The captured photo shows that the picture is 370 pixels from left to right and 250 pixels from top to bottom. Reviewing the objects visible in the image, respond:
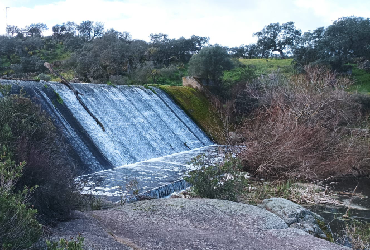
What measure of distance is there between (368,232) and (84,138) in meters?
9.39

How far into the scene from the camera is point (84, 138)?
12.5 m

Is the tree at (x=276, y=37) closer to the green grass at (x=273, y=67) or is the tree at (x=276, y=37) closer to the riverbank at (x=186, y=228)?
the green grass at (x=273, y=67)

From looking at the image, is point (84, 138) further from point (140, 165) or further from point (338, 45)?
point (338, 45)


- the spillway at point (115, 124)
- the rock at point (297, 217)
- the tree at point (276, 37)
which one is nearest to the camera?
the rock at point (297, 217)

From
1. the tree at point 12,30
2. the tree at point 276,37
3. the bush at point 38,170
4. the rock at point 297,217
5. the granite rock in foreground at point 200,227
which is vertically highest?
the tree at point 12,30

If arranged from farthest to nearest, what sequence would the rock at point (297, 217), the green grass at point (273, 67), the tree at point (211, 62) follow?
1. the green grass at point (273, 67)
2. the tree at point (211, 62)
3. the rock at point (297, 217)

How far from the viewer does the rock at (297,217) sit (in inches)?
246

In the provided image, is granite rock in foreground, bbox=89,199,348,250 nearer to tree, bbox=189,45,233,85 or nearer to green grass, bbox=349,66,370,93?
tree, bbox=189,45,233,85

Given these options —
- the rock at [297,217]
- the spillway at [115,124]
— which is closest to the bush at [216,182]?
the rock at [297,217]

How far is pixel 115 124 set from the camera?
14625 millimetres

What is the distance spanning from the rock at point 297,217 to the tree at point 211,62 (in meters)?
18.3

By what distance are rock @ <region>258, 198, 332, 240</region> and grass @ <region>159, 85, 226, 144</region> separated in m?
11.4

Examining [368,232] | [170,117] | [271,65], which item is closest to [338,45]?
[271,65]

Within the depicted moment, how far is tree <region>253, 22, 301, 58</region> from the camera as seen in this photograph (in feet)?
136
